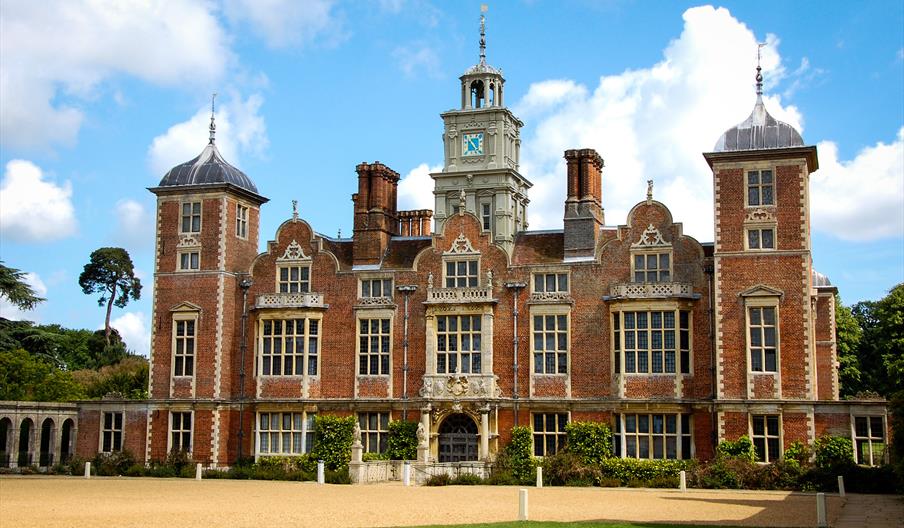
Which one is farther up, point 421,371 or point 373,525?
point 421,371

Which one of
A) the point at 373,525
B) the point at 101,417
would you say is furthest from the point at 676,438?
the point at 101,417

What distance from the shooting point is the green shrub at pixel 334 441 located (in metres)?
39.2

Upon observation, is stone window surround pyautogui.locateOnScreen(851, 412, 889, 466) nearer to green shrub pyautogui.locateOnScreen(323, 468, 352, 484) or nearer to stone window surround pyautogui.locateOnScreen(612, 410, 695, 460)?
stone window surround pyautogui.locateOnScreen(612, 410, 695, 460)

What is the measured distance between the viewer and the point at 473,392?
38656 mm

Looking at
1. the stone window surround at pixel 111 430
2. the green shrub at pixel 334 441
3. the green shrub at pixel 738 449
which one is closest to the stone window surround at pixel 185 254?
the stone window surround at pixel 111 430

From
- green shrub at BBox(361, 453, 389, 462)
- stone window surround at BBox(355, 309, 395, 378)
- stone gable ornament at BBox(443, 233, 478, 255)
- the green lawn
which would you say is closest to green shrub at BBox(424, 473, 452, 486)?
green shrub at BBox(361, 453, 389, 462)

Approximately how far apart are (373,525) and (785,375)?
17899 mm

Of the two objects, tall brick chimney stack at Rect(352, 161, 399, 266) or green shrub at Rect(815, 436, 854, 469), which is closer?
green shrub at Rect(815, 436, 854, 469)

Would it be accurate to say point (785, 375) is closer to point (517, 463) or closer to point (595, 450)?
point (595, 450)

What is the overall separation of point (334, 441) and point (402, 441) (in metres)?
2.37

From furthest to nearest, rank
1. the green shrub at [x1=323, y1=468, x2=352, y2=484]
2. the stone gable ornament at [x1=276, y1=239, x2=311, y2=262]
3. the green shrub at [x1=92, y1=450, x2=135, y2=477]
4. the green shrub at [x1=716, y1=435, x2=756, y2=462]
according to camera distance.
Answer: the stone gable ornament at [x1=276, y1=239, x2=311, y2=262] < the green shrub at [x1=92, y1=450, x2=135, y2=477] < the green shrub at [x1=323, y1=468, x2=352, y2=484] < the green shrub at [x1=716, y1=435, x2=756, y2=462]

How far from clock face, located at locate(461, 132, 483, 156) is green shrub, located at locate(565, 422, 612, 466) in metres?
11.1

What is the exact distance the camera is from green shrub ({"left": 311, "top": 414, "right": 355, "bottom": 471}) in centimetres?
3922

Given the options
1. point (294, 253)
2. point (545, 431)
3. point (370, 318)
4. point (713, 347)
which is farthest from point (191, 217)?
point (713, 347)
